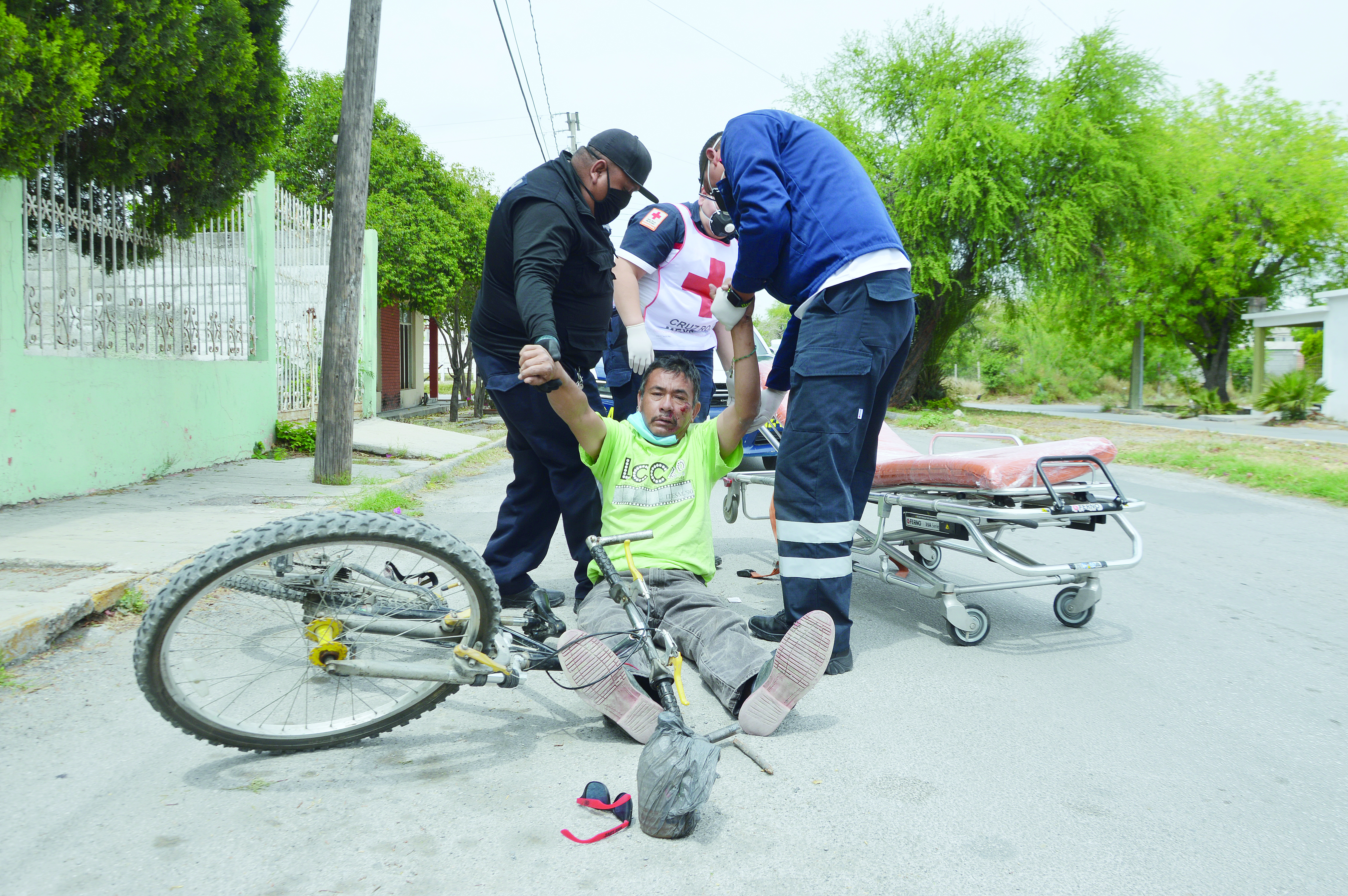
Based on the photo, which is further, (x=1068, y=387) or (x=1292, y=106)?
(x=1068, y=387)

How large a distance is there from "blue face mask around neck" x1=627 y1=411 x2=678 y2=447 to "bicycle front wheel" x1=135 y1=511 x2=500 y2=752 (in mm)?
1058

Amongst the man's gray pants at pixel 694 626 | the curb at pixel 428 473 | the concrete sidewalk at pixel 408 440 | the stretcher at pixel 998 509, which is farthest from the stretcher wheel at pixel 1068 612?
the concrete sidewalk at pixel 408 440

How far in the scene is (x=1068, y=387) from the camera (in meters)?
48.5

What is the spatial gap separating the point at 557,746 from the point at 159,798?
1.02 meters

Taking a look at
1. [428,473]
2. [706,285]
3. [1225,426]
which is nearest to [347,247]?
[428,473]

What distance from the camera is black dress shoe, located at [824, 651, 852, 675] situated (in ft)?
10.8

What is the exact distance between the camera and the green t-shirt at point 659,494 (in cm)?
332

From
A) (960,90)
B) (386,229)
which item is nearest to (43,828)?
(386,229)

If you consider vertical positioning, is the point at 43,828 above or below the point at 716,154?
below

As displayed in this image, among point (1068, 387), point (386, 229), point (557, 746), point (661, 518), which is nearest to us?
Answer: point (557, 746)

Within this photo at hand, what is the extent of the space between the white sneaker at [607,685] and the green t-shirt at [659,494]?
78cm

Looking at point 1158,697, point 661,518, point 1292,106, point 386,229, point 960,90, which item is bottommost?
point 1158,697

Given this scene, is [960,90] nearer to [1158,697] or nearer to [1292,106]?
[1292,106]

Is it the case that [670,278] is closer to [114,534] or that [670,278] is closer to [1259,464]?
[114,534]
